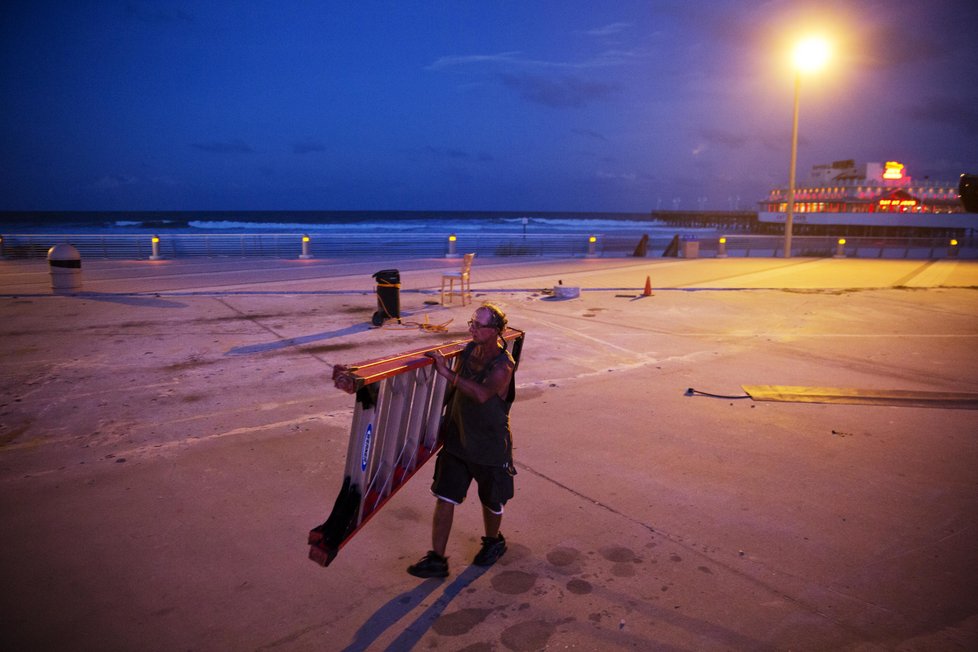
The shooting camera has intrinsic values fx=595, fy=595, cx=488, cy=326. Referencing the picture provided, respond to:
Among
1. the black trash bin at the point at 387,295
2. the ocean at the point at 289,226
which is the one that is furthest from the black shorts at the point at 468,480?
the ocean at the point at 289,226

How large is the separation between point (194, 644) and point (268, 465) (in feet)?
6.81

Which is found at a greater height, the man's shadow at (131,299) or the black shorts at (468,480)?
the man's shadow at (131,299)

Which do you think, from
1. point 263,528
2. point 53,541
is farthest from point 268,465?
point 53,541

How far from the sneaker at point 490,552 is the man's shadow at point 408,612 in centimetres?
4

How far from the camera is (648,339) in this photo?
996 cm

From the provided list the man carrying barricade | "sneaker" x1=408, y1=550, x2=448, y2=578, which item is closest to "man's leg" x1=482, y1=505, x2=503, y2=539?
the man carrying barricade

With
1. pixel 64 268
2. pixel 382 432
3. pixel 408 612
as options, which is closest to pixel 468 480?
pixel 382 432

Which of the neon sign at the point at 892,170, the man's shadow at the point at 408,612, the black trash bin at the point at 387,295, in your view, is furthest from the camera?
the neon sign at the point at 892,170

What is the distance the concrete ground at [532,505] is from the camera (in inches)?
123

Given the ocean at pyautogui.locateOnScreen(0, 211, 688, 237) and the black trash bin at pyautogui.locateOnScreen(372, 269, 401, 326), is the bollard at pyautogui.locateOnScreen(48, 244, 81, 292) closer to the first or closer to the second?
the black trash bin at pyautogui.locateOnScreen(372, 269, 401, 326)

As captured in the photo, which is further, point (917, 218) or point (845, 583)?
point (917, 218)

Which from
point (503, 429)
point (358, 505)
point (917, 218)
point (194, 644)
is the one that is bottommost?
point (194, 644)

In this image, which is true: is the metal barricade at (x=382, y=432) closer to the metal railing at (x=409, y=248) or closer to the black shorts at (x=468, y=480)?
the black shorts at (x=468, y=480)

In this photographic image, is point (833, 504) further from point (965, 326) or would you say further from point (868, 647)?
point (965, 326)
